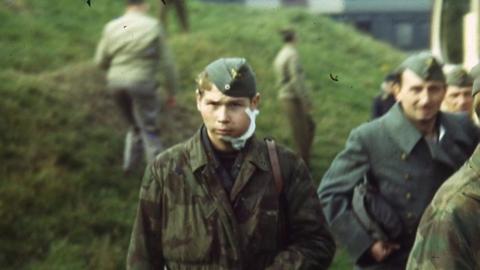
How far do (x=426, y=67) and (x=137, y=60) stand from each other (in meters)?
4.46

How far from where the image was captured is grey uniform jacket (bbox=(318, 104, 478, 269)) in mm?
4281

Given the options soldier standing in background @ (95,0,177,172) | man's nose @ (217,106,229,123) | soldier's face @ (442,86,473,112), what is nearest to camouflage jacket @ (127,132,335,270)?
man's nose @ (217,106,229,123)

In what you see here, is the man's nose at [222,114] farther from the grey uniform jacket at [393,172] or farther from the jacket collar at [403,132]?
the jacket collar at [403,132]

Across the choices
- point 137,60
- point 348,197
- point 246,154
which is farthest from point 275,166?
point 137,60

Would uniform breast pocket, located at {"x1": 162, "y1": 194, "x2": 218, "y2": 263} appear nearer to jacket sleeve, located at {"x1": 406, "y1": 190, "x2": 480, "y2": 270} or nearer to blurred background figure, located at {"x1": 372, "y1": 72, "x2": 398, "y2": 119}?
jacket sleeve, located at {"x1": 406, "y1": 190, "x2": 480, "y2": 270}

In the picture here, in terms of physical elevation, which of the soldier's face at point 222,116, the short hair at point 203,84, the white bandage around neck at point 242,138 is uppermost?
the short hair at point 203,84

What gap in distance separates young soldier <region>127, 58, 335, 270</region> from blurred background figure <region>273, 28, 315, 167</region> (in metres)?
5.79

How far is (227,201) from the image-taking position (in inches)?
142

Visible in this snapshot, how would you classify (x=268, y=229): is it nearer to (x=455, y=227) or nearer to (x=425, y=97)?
(x=425, y=97)

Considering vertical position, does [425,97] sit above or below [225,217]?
above

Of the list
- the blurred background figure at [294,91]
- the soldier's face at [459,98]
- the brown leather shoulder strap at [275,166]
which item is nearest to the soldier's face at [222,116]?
the brown leather shoulder strap at [275,166]

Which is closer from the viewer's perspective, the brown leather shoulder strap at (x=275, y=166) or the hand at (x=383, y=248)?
the brown leather shoulder strap at (x=275, y=166)

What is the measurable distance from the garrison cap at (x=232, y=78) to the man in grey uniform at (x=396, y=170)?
773 millimetres

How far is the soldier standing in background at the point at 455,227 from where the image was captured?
8.09 ft
